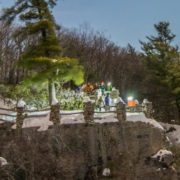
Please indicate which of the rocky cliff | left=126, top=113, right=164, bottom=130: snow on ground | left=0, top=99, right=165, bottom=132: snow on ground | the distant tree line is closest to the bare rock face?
the rocky cliff

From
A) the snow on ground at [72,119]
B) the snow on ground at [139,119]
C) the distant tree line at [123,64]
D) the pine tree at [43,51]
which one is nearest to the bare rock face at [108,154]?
the snow on ground at [72,119]

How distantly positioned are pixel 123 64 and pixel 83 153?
2760 centimetres

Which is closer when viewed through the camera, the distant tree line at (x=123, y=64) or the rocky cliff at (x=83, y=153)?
the rocky cliff at (x=83, y=153)

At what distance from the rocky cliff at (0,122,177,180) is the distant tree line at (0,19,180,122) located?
458 inches

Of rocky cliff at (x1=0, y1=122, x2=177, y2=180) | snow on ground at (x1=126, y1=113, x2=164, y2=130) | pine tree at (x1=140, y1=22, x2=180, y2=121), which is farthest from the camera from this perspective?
pine tree at (x1=140, y1=22, x2=180, y2=121)

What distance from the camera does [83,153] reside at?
10648mm

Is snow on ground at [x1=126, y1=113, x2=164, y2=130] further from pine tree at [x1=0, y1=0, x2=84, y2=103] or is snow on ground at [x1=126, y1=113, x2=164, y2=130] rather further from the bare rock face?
pine tree at [x1=0, y1=0, x2=84, y2=103]

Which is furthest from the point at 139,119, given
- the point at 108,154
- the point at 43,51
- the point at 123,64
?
the point at 123,64

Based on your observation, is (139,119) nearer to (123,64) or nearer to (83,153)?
(83,153)

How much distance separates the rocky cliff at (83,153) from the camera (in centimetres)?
1038

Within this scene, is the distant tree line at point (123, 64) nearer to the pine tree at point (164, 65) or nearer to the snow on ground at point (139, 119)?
the pine tree at point (164, 65)

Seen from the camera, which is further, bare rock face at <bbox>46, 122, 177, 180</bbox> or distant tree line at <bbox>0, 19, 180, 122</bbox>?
distant tree line at <bbox>0, 19, 180, 122</bbox>

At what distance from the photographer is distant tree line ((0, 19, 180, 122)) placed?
24.3 metres

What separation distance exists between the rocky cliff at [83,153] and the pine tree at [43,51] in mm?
2996
